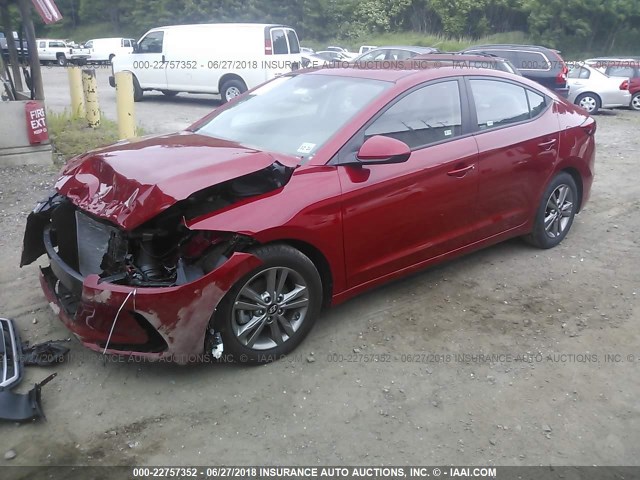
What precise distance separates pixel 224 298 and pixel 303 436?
844mm

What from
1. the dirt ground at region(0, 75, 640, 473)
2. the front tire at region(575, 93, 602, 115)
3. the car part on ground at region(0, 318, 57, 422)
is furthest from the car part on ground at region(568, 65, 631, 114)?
the car part on ground at region(0, 318, 57, 422)

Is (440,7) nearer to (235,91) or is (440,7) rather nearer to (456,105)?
(235,91)

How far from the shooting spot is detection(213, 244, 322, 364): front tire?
3311 mm

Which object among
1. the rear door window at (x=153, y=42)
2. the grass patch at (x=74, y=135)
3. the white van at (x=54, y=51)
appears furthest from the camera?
the white van at (x=54, y=51)

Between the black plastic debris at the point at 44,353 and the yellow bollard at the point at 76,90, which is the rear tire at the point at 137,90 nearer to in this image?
the yellow bollard at the point at 76,90

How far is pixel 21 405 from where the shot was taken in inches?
121

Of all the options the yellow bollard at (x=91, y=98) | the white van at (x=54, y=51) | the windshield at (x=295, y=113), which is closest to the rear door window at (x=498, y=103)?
the windshield at (x=295, y=113)

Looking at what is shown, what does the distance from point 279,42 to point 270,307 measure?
12810 mm

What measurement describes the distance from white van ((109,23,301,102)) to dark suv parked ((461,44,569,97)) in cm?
522

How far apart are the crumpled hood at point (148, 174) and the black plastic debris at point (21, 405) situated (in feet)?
3.32

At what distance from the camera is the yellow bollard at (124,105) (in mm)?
8641

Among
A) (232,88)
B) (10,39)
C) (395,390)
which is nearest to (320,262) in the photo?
(395,390)

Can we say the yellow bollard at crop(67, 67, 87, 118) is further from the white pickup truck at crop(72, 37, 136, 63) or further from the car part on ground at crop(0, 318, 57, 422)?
the white pickup truck at crop(72, 37, 136, 63)

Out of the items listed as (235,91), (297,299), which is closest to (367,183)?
(297,299)
